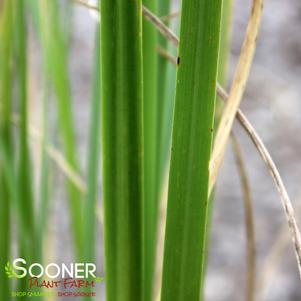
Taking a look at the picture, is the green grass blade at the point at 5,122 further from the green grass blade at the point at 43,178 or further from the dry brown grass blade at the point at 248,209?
the dry brown grass blade at the point at 248,209

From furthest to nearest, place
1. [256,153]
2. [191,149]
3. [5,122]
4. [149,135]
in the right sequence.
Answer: [256,153], [5,122], [149,135], [191,149]

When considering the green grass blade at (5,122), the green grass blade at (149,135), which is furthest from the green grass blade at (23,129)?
the green grass blade at (149,135)

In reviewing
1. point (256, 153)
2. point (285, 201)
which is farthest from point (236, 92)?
point (256, 153)

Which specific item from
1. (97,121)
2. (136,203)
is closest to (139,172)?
(136,203)

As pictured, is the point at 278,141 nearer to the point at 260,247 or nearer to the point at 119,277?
the point at 260,247

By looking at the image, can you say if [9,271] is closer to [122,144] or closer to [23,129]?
[23,129]
